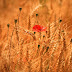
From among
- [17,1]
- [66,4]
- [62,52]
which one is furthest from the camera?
[17,1]

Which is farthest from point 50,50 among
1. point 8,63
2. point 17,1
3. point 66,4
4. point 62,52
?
point 17,1

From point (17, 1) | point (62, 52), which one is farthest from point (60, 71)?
point (17, 1)

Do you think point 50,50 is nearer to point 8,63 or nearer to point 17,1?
point 8,63

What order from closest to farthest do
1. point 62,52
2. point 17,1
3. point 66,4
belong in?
point 62,52, point 66,4, point 17,1

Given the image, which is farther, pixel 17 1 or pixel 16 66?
pixel 17 1

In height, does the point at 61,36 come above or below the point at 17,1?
below

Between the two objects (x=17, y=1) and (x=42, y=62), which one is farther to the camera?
(x=17, y=1)

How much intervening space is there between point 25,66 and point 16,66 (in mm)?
34

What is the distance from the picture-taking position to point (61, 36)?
49cm

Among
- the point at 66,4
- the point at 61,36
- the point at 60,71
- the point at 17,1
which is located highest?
the point at 17,1

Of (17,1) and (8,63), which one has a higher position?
(17,1)

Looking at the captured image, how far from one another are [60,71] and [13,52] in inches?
6.9

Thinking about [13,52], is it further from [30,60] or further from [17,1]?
[17,1]

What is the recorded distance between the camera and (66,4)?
1.01 m
